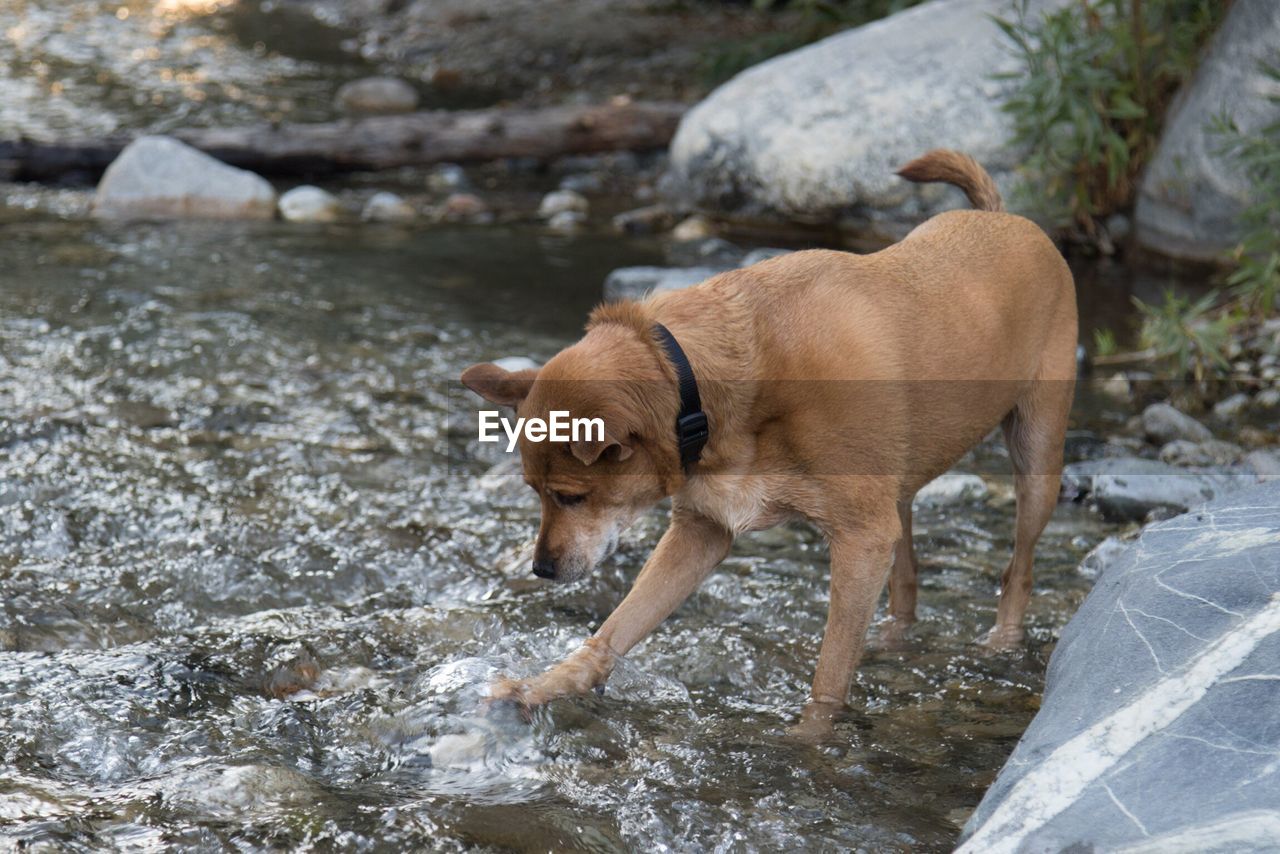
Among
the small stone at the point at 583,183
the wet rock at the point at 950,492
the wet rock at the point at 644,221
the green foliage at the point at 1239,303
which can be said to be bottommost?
the small stone at the point at 583,183

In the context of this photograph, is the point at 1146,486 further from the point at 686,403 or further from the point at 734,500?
the point at 686,403

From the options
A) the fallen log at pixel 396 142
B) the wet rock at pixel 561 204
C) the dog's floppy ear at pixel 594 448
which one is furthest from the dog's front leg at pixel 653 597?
the fallen log at pixel 396 142

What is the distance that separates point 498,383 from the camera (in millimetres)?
4379

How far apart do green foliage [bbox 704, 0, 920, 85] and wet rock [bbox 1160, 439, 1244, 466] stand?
790 centimetres

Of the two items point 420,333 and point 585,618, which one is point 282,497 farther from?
point 420,333

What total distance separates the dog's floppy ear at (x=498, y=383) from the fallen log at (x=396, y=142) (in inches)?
355

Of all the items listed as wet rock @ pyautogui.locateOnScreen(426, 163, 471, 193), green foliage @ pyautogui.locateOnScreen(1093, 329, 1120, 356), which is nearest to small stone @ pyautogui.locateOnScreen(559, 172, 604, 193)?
wet rock @ pyautogui.locateOnScreen(426, 163, 471, 193)

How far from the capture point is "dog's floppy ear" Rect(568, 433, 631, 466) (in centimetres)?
407

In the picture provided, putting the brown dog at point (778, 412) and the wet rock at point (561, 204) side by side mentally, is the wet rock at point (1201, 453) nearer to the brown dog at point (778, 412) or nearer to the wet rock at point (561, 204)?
the brown dog at point (778, 412)

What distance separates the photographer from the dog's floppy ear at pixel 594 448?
13.4ft

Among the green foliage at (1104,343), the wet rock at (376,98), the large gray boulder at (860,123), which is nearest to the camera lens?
the green foliage at (1104,343)

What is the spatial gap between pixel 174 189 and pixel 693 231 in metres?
4.38

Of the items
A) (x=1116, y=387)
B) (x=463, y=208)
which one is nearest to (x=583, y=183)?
(x=463, y=208)

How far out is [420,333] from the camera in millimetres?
8836
